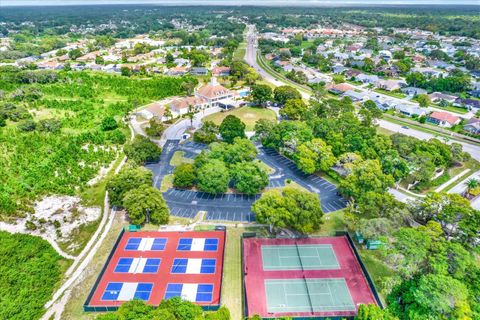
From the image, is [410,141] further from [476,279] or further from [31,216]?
[31,216]

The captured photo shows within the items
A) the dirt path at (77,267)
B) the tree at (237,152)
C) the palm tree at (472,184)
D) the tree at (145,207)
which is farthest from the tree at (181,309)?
the palm tree at (472,184)

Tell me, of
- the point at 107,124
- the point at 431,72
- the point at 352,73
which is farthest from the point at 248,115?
the point at 431,72

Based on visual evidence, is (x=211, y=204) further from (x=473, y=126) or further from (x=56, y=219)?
(x=473, y=126)

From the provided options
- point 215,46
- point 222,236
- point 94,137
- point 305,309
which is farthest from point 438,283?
point 215,46

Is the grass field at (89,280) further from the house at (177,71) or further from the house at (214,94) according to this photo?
the house at (177,71)

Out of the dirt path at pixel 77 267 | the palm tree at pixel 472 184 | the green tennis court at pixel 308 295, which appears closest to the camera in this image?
the green tennis court at pixel 308 295

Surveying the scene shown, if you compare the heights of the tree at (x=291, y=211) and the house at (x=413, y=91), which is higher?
the tree at (x=291, y=211)

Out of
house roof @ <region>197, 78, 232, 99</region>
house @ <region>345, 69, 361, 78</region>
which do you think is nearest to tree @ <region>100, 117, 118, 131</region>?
house roof @ <region>197, 78, 232, 99</region>
